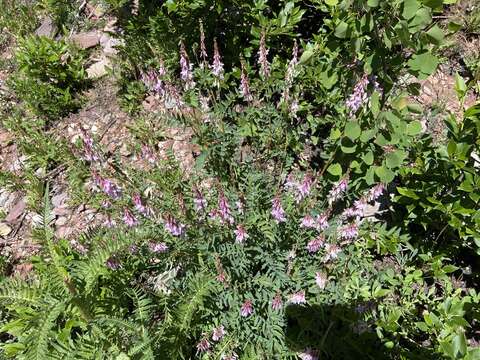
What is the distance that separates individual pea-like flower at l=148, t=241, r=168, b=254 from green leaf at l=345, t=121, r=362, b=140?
141 centimetres

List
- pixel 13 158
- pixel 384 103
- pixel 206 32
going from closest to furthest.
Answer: pixel 384 103 → pixel 206 32 → pixel 13 158

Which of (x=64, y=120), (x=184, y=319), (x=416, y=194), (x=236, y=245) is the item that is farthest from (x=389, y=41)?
(x=64, y=120)

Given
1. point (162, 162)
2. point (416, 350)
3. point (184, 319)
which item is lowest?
point (416, 350)

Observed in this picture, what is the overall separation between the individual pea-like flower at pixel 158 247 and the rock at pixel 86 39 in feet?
10.8

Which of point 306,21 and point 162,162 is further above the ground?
point 306,21

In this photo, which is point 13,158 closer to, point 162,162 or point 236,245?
point 162,162

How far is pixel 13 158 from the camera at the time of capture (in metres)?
4.52

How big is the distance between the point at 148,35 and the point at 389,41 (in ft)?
8.17

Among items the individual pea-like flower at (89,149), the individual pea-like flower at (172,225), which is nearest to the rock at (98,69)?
the individual pea-like flower at (89,149)

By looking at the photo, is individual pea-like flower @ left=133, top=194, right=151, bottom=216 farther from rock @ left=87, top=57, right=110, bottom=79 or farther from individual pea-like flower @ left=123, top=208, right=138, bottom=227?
rock @ left=87, top=57, right=110, bottom=79

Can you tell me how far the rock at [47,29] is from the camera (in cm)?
536

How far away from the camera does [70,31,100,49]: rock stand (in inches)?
204

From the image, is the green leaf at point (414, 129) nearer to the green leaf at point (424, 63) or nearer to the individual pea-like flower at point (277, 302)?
the green leaf at point (424, 63)

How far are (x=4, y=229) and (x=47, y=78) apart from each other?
1686 mm
